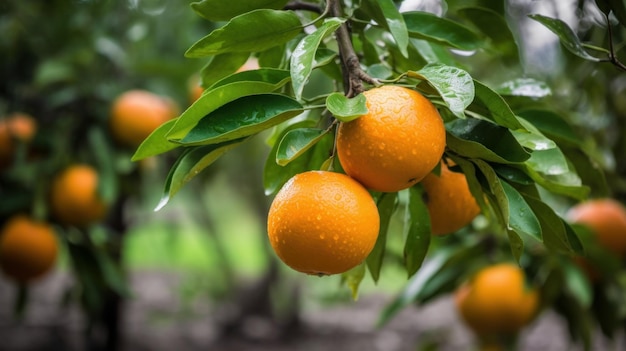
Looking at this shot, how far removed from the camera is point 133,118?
1875 mm

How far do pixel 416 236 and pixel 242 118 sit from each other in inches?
11.1

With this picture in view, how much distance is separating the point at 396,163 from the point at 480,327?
1.14 m

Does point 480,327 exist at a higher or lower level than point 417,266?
lower

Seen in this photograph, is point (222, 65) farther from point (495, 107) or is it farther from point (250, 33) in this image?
point (495, 107)

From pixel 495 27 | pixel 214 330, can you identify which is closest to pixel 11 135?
pixel 495 27

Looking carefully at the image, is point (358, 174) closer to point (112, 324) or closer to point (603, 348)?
point (112, 324)

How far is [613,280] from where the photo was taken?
5.28 ft

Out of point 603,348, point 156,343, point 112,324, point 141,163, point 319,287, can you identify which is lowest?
point 319,287

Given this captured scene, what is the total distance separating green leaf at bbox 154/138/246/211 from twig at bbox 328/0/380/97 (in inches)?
5.4

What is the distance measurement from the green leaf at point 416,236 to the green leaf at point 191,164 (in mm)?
248

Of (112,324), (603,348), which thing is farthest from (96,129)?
(603,348)

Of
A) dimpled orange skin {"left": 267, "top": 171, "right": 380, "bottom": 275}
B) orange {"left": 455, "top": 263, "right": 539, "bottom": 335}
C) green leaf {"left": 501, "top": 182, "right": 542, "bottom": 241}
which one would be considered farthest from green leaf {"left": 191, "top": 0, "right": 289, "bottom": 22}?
orange {"left": 455, "top": 263, "right": 539, "bottom": 335}

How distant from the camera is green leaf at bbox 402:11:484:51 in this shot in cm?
81

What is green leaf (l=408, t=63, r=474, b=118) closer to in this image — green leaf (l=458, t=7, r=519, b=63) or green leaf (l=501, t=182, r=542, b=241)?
green leaf (l=501, t=182, r=542, b=241)
